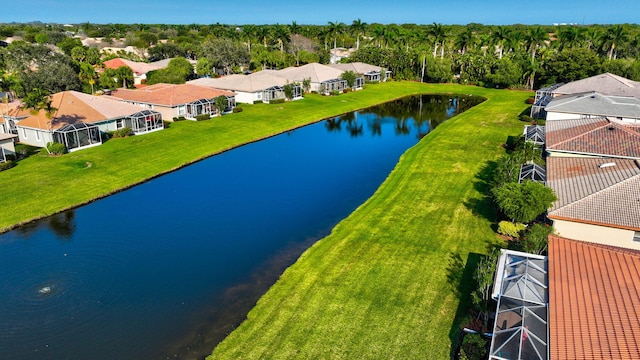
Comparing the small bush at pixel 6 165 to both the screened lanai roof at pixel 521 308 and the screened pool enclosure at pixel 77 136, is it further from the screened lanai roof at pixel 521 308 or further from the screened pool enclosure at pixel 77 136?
the screened lanai roof at pixel 521 308

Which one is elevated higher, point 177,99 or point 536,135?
point 177,99

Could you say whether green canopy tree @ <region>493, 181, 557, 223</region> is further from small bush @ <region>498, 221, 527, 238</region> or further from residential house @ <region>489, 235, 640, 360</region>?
residential house @ <region>489, 235, 640, 360</region>

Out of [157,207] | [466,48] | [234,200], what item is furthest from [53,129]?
[466,48]

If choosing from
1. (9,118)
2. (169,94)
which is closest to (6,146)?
(9,118)

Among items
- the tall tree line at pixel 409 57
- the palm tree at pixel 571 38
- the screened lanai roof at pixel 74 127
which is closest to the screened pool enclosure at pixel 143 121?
the screened lanai roof at pixel 74 127

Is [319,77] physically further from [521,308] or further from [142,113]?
[521,308]

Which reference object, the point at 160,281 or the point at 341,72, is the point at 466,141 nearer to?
the point at 160,281
